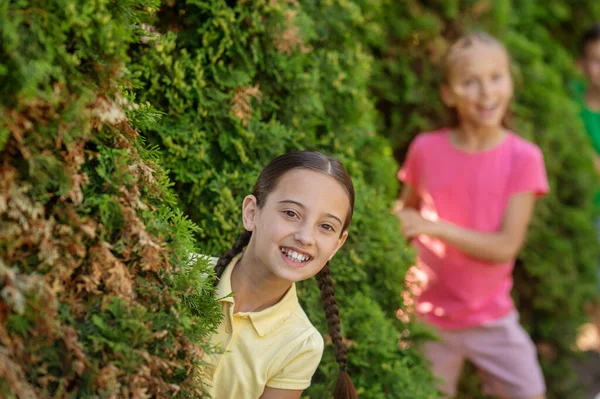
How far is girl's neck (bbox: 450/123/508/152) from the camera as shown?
12.8 ft

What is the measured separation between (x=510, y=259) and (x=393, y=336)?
3.93 feet

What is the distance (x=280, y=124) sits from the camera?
9.62ft

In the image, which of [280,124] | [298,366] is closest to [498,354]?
[280,124]

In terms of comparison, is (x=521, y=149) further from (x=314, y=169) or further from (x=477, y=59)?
(x=314, y=169)

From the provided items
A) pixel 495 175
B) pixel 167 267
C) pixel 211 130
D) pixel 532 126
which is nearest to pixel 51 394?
pixel 167 267

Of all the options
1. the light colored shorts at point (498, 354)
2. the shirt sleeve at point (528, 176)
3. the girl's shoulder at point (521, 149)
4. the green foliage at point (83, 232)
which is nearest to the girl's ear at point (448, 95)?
the girl's shoulder at point (521, 149)

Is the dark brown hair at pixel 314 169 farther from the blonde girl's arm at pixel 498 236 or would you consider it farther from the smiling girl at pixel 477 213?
the smiling girl at pixel 477 213

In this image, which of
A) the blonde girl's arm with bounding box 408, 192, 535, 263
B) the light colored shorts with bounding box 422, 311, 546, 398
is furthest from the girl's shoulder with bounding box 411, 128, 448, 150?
the light colored shorts with bounding box 422, 311, 546, 398

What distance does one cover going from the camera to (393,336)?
9.72 feet

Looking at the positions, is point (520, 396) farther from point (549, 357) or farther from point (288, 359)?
point (288, 359)

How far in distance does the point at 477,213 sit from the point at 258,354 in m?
1.99

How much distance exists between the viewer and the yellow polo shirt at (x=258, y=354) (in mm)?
2152

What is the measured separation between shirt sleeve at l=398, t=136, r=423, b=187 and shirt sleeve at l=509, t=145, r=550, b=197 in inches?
19.8

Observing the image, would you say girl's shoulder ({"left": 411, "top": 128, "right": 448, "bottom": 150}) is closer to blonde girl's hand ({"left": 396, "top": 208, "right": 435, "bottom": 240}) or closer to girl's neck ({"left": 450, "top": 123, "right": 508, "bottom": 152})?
girl's neck ({"left": 450, "top": 123, "right": 508, "bottom": 152})
